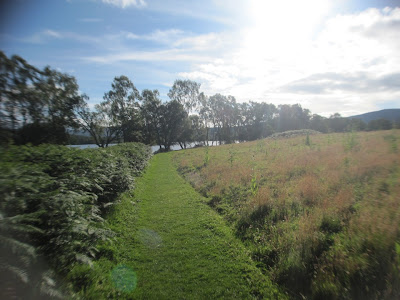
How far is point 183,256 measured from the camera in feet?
14.4

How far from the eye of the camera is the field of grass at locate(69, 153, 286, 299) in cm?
328

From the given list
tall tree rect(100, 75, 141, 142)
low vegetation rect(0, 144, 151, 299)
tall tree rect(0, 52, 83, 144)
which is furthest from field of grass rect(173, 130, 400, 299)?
tall tree rect(100, 75, 141, 142)

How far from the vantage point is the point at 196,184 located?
10.4 metres

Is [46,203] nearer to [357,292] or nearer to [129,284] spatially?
[129,284]

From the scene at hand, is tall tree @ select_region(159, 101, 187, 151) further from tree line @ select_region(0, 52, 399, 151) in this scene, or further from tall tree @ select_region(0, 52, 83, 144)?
tall tree @ select_region(0, 52, 83, 144)

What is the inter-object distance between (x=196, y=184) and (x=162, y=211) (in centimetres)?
361

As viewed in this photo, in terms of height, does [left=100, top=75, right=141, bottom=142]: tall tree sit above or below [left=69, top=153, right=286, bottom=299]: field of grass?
above

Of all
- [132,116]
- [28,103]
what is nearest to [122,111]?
[132,116]

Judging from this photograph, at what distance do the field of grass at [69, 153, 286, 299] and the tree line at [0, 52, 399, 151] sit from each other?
12.1 feet

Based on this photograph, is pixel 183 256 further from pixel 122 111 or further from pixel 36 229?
pixel 122 111

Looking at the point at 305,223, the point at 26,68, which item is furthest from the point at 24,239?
the point at 305,223

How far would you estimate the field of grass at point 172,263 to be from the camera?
3.28m

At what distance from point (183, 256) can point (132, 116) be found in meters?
45.4

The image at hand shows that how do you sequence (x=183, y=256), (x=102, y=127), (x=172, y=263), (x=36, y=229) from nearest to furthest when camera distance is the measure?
(x=36, y=229)
(x=172, y=263)
(x=183, y=256)
(x=102, y=127)
